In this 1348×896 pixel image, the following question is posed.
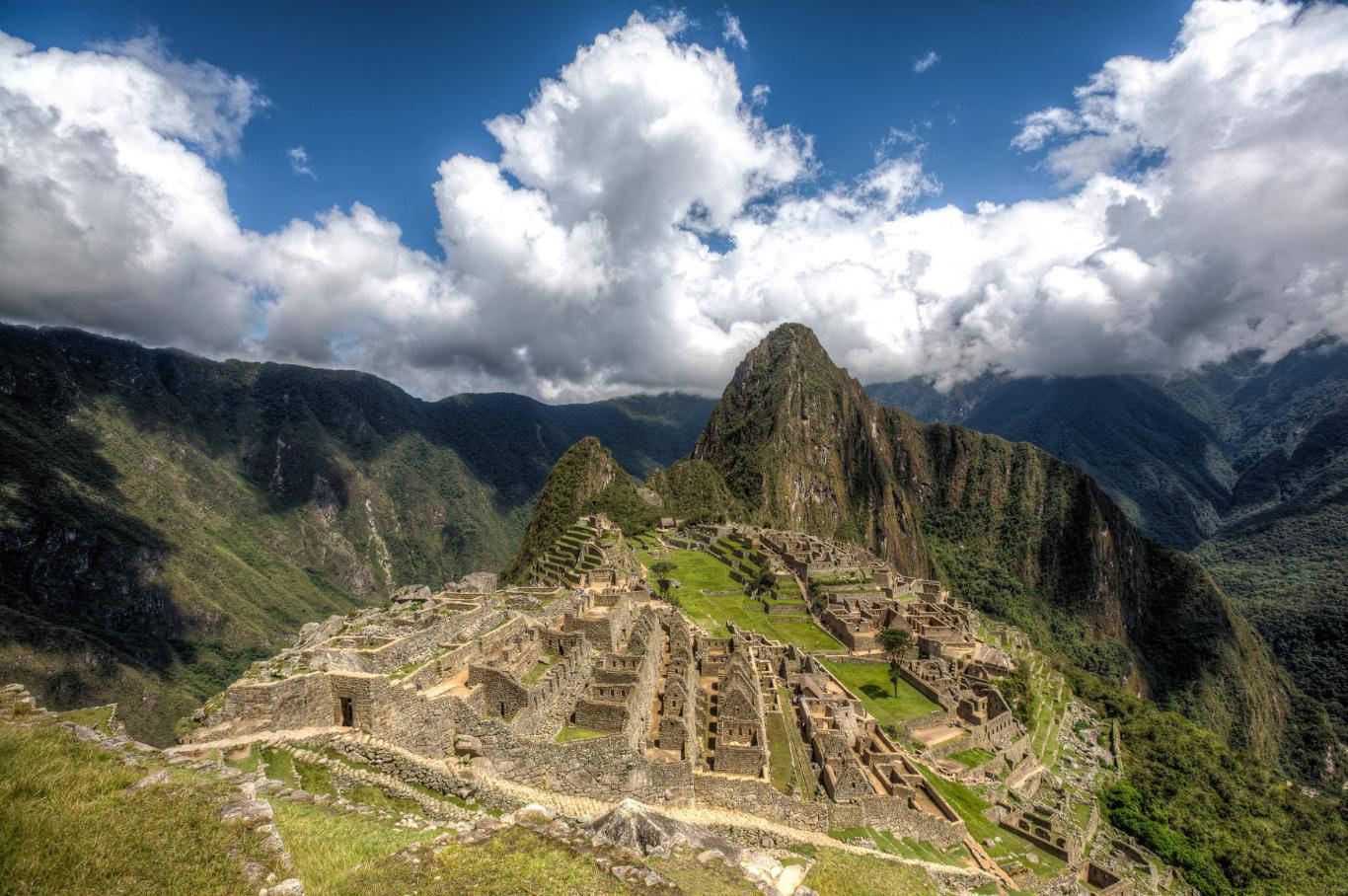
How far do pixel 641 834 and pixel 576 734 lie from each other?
963 cm

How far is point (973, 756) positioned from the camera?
36.0 metres

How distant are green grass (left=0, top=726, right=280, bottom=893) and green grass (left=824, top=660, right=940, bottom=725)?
1432 inches

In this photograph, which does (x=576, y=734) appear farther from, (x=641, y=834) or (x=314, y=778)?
(x=641, y=834)

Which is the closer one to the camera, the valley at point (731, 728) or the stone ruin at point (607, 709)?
the valley at point (731, 728)

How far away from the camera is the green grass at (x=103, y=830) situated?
6641mm

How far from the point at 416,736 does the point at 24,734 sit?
1030 cm

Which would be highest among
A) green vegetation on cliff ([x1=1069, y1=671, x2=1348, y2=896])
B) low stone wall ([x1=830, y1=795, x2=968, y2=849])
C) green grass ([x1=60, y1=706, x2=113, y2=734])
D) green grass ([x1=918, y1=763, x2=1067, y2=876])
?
green grass ([x1=60, y1=706, x2=113, y2=734])

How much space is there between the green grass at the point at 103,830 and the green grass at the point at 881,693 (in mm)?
36385

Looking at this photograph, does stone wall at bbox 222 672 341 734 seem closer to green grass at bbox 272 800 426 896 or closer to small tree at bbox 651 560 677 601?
green grass at bbox 272 800 426 896

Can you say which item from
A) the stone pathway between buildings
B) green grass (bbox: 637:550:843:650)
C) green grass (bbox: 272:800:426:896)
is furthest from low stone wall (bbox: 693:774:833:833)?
green grass (bbox: 637:550:843:650)

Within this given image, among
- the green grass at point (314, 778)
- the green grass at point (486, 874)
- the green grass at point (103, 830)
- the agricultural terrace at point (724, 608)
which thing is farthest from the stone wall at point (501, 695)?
the agricultural terrace at point (724, 608)

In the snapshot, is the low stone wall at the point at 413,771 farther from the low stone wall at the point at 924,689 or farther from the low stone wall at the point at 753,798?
the low stone wall at the point at 924,689

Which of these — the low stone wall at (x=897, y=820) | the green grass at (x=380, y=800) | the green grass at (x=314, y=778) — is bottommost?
the low stone wall at (x=897, y=820)

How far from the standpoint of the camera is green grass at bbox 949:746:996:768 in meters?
35.2
